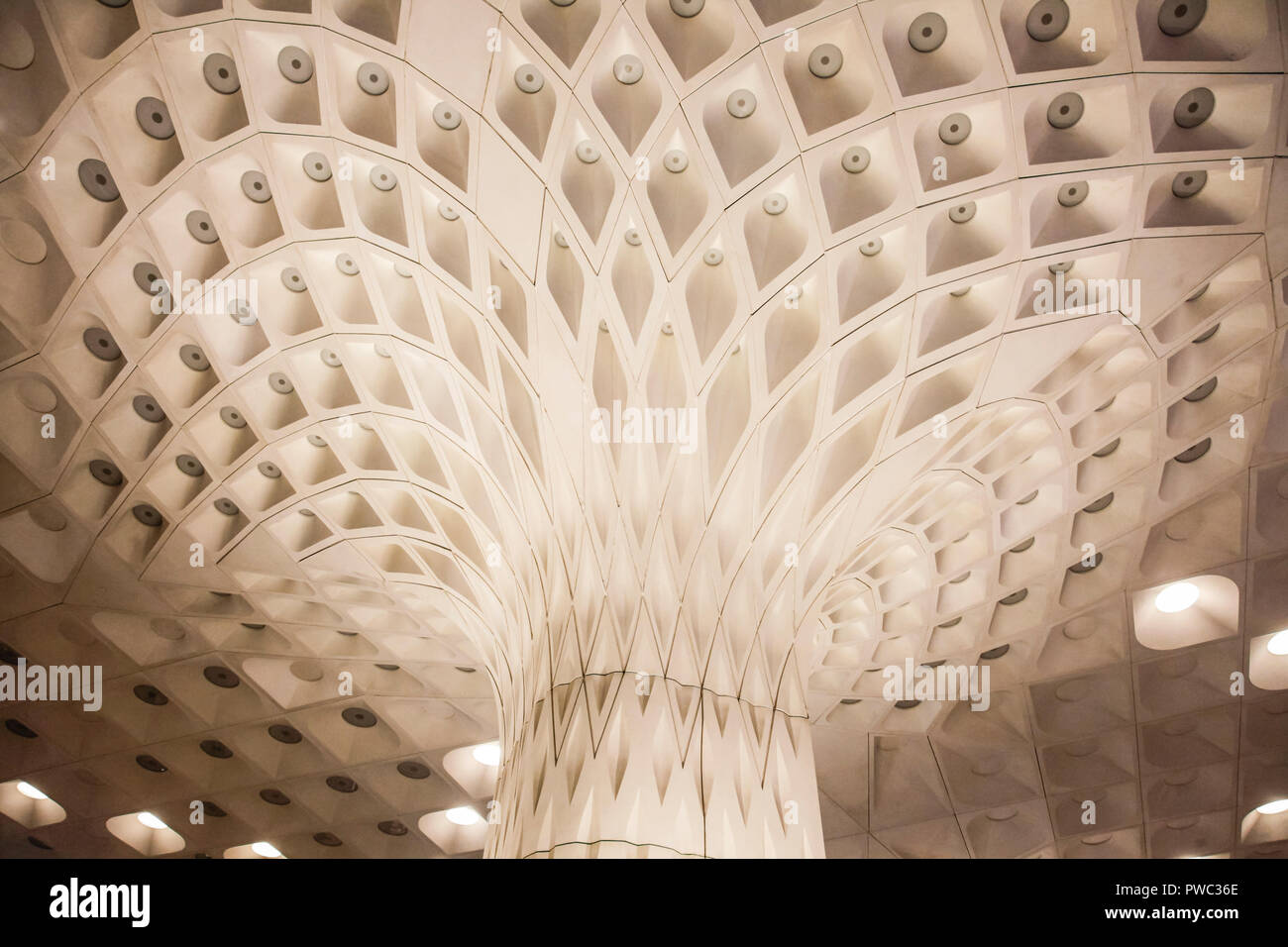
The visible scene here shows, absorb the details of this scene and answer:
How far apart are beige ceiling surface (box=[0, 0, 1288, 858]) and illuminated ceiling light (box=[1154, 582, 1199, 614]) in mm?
84

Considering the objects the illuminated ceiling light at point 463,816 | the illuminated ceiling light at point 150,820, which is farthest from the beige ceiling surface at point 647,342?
the illuminated ceiling light at point 150,820

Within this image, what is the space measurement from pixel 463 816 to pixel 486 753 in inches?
83.3

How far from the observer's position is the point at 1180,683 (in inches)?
651

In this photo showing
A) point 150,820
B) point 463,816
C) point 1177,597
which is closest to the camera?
point 1177,597

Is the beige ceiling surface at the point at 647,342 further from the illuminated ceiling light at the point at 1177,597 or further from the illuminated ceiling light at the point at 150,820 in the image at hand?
the illuminated ceiling light at the point at 150,820

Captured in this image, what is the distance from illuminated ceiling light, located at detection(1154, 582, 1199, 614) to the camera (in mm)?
15359

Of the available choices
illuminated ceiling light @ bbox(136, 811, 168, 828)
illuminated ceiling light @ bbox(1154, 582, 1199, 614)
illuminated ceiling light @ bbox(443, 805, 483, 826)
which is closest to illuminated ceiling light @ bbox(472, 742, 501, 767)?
illuminated ceiling light @ bbox(443, 805, 483, 826)

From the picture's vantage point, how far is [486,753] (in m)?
18.0

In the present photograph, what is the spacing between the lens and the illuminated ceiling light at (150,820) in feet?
64.4

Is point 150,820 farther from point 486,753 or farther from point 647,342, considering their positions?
point 647,342

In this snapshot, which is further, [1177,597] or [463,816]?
[463,816]

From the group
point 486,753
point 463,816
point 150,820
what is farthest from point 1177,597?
point 150,820

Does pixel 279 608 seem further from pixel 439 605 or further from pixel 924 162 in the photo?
pixel 924 162

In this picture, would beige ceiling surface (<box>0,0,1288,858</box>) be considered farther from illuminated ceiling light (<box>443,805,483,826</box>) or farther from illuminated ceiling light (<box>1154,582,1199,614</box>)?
illuminated ceiling light (<box>443,805,483,826</box>)
